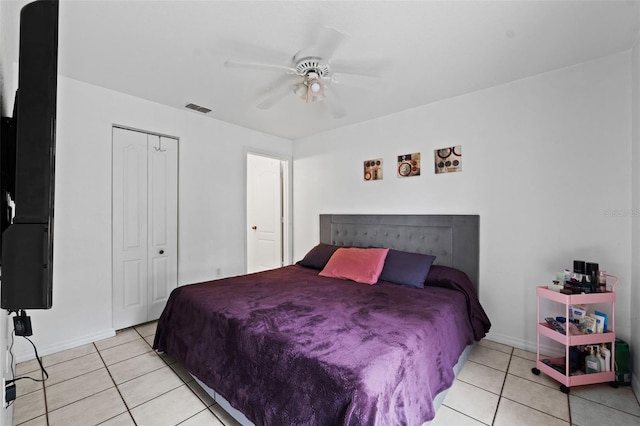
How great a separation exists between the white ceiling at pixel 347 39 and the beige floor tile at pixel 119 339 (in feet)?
8.19

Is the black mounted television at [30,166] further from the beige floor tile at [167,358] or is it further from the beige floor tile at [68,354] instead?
the beige floor tile at [68,354]

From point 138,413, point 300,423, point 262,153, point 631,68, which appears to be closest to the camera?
point 300,423

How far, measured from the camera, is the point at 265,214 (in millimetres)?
4984

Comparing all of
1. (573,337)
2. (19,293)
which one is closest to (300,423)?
(19,293)

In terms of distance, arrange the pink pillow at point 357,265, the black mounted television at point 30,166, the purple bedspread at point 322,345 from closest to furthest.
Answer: the black mounted television at point 30,166 < the purple bedspread at point 322,345 < the pink pillow at point 357,265

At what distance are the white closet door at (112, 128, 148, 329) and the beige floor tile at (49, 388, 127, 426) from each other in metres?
1.18

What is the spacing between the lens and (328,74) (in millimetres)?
2221

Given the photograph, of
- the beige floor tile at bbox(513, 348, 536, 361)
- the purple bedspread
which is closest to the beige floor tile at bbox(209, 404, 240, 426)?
the purple bedspread

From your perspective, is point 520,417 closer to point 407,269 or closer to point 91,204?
point 407,269

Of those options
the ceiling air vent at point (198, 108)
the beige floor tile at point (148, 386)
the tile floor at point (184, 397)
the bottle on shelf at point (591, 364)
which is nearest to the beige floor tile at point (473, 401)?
the tile floor at point (184, 397)

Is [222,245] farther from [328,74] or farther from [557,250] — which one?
[557,250]

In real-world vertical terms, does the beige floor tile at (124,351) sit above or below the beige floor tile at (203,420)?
above

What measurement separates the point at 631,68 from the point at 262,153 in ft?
12.7

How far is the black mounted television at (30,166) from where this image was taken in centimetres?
75
